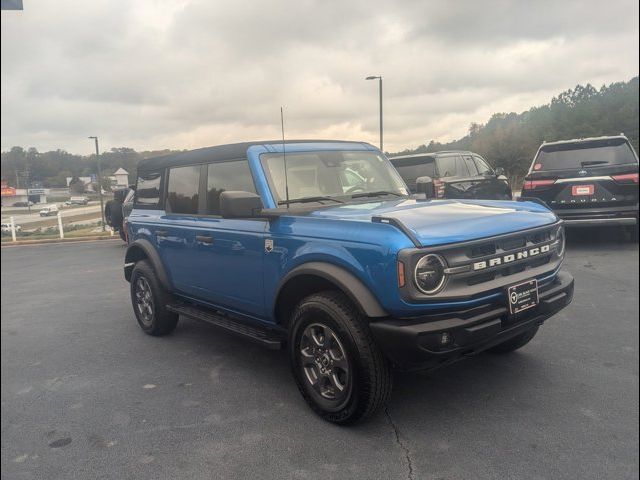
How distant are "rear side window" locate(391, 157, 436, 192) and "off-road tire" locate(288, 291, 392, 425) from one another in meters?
7.42

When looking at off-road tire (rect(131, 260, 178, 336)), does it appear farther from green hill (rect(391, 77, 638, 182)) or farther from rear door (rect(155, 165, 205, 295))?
green hill (rect(391, 77, 638, 182))

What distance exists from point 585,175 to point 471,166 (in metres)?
4.87

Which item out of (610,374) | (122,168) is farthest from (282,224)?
(122,168)

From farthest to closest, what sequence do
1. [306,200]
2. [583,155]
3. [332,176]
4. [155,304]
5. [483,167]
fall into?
1. [483,167]
2. [583,155]
3. [155,304]
4. [332,176]
5. [306,200]

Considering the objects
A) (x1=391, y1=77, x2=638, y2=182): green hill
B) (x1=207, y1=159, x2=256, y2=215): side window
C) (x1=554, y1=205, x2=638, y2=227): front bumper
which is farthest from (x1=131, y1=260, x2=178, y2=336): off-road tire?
(x1=391, y1=77, x2=638, y2=182): green hill

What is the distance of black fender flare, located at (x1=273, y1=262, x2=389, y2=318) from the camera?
2711 millimetres

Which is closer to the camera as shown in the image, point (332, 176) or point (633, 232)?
point (633, 232)

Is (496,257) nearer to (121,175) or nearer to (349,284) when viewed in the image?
(349,284)

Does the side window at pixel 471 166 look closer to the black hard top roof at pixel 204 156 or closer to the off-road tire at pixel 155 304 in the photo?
the black hard top roof at pixel 204 156

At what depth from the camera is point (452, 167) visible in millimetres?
10273

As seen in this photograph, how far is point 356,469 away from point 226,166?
2650 mm

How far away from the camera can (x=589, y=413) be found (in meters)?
2.98

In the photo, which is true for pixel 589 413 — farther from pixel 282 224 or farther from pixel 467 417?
pixel 282 224

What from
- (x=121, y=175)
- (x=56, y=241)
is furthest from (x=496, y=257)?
(x=56, y=241)
